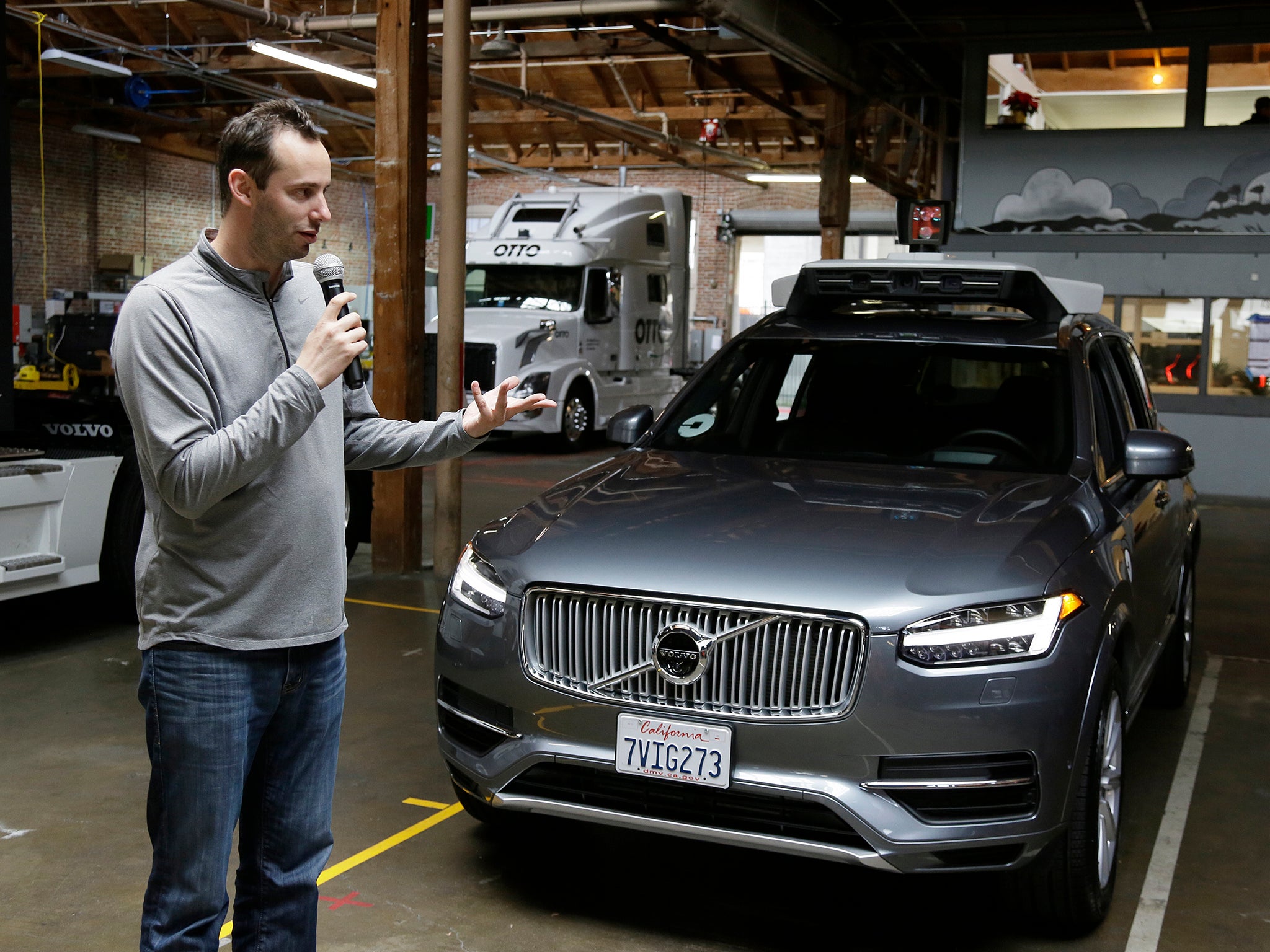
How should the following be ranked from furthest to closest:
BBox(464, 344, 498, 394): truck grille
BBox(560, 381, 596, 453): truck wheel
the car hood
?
BBox(560, 381, 596, 453): truck wheel → BBox(464, 344, 498, 394): truck grille → the car hood

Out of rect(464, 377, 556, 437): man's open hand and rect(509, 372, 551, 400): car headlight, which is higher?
rect(464, 377, 556, 437): man's open hand

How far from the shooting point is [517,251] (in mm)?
17266

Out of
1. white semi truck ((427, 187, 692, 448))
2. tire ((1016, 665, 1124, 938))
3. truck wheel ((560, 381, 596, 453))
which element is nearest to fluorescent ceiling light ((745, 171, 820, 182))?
white semi truck ((427, 187, 692, 448))

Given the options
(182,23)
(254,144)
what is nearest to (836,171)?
(182,23)

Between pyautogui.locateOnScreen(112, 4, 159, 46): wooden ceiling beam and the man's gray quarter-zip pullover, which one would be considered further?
pyautogui.locateOnScreen(112, 4, 159, 46): wooden ceiling beam

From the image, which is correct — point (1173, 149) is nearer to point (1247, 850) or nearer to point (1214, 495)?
point (1214, 495)

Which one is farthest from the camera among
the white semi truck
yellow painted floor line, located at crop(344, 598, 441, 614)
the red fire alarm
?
the white semi truck

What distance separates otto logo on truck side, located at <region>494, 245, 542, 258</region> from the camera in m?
17.1

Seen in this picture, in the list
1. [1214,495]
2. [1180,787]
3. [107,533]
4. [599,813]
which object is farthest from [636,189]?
[599,813]

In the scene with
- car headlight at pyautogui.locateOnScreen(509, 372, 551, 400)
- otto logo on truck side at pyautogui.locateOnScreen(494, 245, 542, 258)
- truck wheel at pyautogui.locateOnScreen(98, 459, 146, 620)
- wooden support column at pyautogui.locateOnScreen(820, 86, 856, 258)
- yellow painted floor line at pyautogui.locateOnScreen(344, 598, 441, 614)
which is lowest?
yellow painted floor line at pyautogui.locateOnScreen(344, 598, 441, 614)

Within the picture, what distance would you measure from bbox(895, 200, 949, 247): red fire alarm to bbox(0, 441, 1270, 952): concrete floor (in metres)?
8.09

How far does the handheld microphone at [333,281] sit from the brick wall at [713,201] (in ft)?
89.7

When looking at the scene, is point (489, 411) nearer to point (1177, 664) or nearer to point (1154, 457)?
point (1154, 457)

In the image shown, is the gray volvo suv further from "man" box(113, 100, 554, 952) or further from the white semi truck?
the white semi truck
